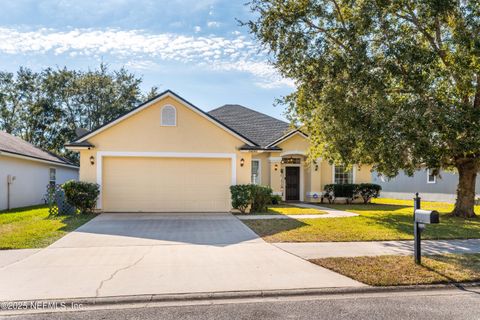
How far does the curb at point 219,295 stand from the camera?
5.04 metres

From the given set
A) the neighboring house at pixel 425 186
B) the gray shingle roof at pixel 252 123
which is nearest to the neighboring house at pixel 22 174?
the gray shingle roof at pixel 252 123

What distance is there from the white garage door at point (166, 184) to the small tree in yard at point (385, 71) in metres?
4.92

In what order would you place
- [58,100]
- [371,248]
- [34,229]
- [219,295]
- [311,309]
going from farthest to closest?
1. [58,100]
2. [34,229]
3. [371,248]
4. [219,295]
5. [311,309]

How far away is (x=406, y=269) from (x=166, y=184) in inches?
431

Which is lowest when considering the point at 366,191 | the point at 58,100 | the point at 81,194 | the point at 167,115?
the point at 366,191

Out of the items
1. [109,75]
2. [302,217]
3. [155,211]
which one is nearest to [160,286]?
[302,217]

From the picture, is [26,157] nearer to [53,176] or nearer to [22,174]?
[22,174]

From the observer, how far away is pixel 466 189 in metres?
14.7

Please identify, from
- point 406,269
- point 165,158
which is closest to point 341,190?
point 165,158

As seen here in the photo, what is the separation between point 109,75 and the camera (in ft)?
131

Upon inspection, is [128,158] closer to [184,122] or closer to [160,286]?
[184,122]

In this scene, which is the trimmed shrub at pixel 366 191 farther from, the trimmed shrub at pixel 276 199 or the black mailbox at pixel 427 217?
the black mailbox at pixel 427 217

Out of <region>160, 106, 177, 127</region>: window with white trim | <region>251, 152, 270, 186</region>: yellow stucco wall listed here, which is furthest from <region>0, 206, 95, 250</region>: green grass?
<region>251, 152, 270, 186</region>: yellow stucco wall

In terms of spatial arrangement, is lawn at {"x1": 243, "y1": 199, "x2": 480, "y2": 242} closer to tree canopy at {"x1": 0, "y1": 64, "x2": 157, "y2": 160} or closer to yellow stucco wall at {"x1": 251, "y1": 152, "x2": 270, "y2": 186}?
yellow stucco wall at {"x1": 251, "y1": 152, "x2": 270, "y2": 186}
